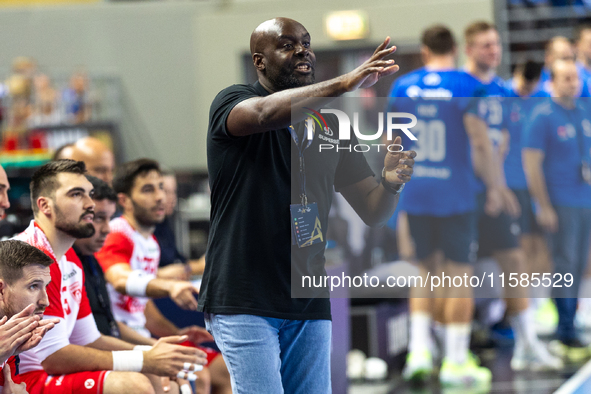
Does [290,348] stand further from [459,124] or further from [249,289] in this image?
[459,124]

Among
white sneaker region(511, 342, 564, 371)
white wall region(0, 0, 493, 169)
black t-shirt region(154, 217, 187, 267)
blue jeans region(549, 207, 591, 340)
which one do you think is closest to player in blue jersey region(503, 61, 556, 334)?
blue jeans region(549, 207, 591, 340)

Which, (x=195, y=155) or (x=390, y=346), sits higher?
(x=195, y=155)

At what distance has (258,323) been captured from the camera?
2.21 meters

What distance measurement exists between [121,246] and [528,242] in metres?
3.29

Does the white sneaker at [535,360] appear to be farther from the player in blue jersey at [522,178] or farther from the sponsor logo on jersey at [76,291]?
the sponsor logo on jersey at [76,291]

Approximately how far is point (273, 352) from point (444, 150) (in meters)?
2.98

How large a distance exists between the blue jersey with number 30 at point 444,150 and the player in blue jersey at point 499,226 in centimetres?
22

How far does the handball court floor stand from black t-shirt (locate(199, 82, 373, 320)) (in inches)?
109

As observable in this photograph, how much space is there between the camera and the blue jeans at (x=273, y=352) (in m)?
2.20

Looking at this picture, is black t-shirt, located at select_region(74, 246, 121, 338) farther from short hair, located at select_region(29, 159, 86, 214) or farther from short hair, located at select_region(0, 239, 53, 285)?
short hair, located at select_region(0, 239, 53, 285)

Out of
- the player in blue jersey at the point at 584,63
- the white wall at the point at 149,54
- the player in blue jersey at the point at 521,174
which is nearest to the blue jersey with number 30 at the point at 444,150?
the player in blue jersey at the point at 521,174

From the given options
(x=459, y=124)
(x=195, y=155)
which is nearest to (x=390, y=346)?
(x=459, y=124)

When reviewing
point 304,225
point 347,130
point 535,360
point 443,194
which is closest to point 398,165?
point 347,130

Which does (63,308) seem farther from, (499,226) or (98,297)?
(499,226)
